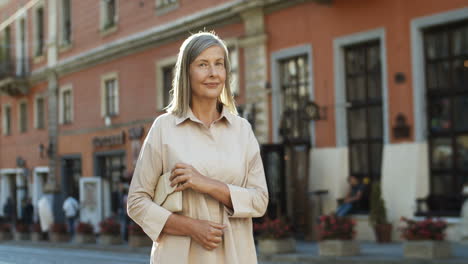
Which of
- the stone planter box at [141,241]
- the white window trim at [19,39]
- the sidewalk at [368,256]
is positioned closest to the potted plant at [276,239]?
the sidewalk at [368,256]

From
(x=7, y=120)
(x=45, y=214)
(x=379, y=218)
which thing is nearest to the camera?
(x=379, y=218)

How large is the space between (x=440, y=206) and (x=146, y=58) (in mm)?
13743

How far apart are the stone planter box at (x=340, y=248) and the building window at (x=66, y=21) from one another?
21617mm

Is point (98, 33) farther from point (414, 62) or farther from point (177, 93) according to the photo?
point (177, 93)

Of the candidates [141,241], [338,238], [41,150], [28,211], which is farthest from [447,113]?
[41,150]

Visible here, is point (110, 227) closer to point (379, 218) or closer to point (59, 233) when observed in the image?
point (59, 233)

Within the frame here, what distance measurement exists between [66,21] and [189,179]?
32200mm

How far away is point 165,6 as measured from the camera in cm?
2623

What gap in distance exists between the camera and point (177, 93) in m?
3.01

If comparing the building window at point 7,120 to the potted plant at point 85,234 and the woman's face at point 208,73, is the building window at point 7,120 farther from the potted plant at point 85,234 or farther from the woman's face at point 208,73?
the woman's face at point 208,73

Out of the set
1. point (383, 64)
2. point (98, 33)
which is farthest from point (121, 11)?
point (383, 64)

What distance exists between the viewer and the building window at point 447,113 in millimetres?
16594

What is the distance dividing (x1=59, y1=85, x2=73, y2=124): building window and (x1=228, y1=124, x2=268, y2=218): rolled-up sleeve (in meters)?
30.9

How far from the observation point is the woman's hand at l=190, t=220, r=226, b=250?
2.81 meters
